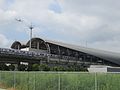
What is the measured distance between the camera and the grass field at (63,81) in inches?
689

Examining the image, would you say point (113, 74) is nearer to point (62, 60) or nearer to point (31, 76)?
point (31, 76)

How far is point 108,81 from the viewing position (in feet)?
57.4

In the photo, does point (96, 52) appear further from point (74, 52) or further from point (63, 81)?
point (63, 81)

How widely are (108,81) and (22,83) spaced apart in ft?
41.7

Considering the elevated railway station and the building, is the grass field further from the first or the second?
the building

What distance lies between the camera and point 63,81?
862 inches

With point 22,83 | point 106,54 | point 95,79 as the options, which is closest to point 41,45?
point 106,54

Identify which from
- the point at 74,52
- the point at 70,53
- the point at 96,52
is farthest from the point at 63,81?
the point at 70,53

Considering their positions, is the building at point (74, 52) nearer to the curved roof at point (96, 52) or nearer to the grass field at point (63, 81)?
the curved roof at point (96, 52)

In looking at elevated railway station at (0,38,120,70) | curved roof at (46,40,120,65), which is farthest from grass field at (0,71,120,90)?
curved roof at (46,40,120,65)

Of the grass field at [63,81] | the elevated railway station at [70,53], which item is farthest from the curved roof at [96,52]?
the grass field at [63,81]

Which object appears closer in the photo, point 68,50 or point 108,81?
point 108,81

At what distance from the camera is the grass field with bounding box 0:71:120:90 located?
57.4 feet

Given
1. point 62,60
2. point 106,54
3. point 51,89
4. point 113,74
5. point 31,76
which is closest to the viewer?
point 113,74
